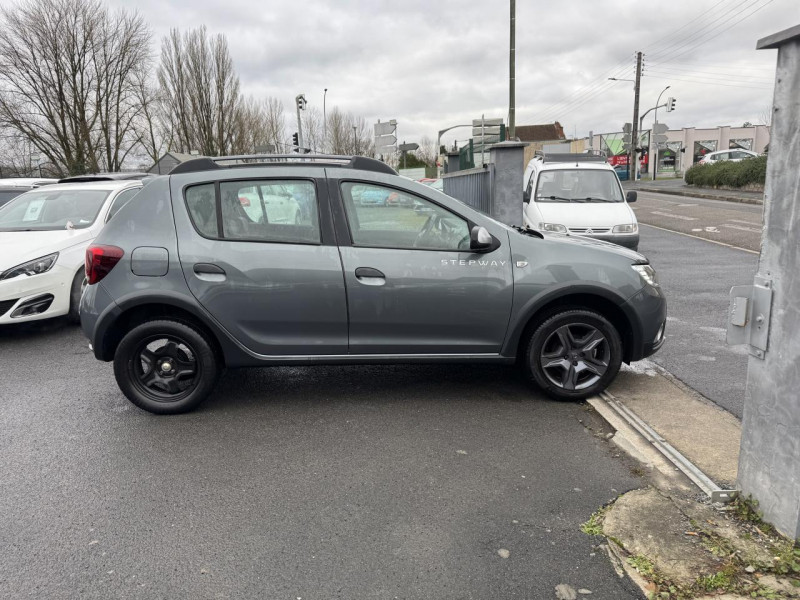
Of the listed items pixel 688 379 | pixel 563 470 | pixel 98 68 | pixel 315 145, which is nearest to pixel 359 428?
pixel 563 470

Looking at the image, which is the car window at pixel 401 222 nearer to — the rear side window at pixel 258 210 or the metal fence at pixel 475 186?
the rear side window at pixel 258 210

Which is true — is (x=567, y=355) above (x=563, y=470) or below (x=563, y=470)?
above

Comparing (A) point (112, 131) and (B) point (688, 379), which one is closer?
(B) point (688, 379)

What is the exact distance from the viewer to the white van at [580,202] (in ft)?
34.1

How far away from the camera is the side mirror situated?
446 cm

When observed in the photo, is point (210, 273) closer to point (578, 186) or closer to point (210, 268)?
point (210, 268)

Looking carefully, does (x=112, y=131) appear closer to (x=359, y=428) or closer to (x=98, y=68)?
(x=98, y=68)

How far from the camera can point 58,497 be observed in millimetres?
3506

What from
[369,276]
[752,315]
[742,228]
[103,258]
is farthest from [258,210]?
[742,228]

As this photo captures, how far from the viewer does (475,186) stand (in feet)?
45.5

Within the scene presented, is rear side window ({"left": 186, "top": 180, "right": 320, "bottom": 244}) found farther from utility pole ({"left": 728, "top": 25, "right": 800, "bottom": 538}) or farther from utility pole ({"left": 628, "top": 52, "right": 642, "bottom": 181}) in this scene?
utility pole ({"left": 628, "top": 52, "right": 642, "bottom": 181})

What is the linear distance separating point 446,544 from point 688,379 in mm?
3167

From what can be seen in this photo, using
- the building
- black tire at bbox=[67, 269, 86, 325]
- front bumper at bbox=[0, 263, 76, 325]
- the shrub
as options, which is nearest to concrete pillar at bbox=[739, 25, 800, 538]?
front bumper at bbox=[0, 263, 76, 325]

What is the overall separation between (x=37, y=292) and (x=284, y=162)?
146 inches
